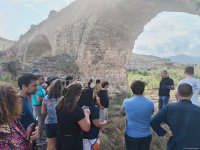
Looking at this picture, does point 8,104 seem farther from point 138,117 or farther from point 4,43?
point 4,43

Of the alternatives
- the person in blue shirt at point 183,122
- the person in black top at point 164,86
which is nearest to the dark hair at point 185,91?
the person in blue shirt at point 183,122

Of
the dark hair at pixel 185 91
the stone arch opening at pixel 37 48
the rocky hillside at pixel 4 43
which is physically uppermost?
the rocky hillside at pixel 4 43

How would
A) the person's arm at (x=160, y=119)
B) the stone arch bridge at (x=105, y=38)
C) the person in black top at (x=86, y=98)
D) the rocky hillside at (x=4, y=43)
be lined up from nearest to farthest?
the person's arm at (x=160, y=119), the person in black top at (x=86, y=98), the stone arch bridge at (x=105, y=38), the rocky hillside at (x=4, y=43)

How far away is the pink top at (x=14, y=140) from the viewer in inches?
123

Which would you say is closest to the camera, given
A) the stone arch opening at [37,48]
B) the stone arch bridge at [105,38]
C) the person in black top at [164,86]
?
the person in black top at [164,86]

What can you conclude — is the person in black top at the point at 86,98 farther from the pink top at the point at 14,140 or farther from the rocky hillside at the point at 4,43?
the rocky hillside at the point at 4,43

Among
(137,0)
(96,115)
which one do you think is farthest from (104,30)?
(96,115)

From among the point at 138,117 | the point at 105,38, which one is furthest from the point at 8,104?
the point at 105,38

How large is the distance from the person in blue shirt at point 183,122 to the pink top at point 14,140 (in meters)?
1.96

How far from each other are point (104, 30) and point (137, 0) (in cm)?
213

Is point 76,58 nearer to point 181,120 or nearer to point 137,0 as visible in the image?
point 137,0

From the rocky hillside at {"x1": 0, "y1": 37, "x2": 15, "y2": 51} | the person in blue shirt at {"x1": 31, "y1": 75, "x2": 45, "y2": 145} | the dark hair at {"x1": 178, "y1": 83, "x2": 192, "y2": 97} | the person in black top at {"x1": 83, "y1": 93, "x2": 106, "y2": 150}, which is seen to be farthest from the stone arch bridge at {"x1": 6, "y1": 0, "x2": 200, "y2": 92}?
the rocky hillside at {"x1": 0, "y1": 37, "x2": 15, "y2": 51}

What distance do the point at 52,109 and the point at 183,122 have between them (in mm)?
2298

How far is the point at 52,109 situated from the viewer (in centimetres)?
587
